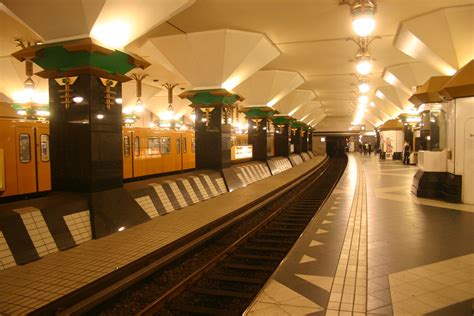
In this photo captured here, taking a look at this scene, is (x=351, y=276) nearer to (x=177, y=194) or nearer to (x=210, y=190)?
(x=177, y=194)

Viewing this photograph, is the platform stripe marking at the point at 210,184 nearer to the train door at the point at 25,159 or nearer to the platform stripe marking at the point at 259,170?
the train door at the point at 25,159

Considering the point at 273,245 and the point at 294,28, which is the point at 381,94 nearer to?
the point at 294,28

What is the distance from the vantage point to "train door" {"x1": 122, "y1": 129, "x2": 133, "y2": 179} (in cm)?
1327

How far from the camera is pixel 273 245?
7.29 metres

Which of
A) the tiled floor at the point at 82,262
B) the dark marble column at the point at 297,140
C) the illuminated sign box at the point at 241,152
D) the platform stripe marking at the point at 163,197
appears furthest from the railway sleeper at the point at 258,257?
the dark marble column at the point at 297,140

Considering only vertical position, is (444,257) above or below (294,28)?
below

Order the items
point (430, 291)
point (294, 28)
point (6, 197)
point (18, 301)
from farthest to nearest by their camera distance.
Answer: point (294, 28), point (6, 197), point (430, 291), point (18, 301)

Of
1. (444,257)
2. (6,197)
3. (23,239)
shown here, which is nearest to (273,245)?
(444,257)

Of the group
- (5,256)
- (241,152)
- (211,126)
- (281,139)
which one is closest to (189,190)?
(211,126)

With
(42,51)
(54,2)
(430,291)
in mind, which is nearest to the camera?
(430,291)

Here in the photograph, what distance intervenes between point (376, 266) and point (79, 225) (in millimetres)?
4907

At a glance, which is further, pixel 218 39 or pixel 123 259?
pixel 218 39

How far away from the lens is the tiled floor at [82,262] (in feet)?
13.3

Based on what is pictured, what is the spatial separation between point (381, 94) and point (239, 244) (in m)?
21.0
